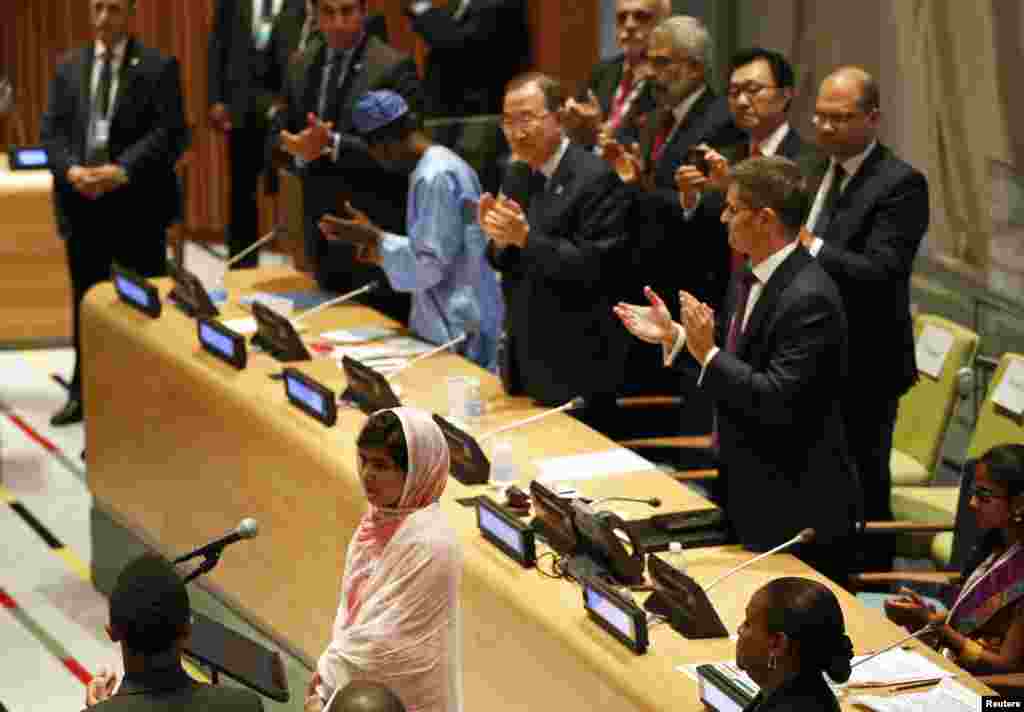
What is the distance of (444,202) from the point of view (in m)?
6.34

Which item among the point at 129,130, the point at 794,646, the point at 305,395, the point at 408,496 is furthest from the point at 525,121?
the point at 129,130

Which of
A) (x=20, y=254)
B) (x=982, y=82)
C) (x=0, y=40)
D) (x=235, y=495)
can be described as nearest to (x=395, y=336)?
(x=235, y=495)

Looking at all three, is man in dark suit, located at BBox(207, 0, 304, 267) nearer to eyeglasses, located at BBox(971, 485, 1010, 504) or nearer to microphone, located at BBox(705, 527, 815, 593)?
microphone, located at BBox(705, 527, 815, 593)

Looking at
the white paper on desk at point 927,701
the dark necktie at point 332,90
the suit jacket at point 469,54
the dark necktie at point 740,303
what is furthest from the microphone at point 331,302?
the white paper on desk at point 927,701

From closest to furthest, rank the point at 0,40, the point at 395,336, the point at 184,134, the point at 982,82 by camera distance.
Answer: the point at 395,336 → the point at 982,82 → the point at 184,134 → the point at 0,40

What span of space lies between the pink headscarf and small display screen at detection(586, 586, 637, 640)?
1.75 ft

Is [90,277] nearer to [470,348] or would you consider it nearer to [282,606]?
[470,348]

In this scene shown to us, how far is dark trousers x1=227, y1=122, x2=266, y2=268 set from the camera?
32.3ft

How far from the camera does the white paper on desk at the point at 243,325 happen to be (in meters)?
6.72

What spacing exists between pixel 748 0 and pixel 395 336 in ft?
9.86

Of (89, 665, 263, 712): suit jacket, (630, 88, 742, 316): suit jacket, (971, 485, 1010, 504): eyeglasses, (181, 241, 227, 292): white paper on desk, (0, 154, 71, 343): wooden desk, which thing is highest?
(630, 88, 742, 316): suit jacket

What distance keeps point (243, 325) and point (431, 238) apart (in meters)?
0.90

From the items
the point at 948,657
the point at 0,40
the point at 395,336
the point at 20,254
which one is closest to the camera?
the point at 948,657

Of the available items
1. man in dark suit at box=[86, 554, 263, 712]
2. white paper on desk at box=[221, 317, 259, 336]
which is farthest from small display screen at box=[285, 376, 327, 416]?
man in dark suit at box=[86, 554, 263, 712]
